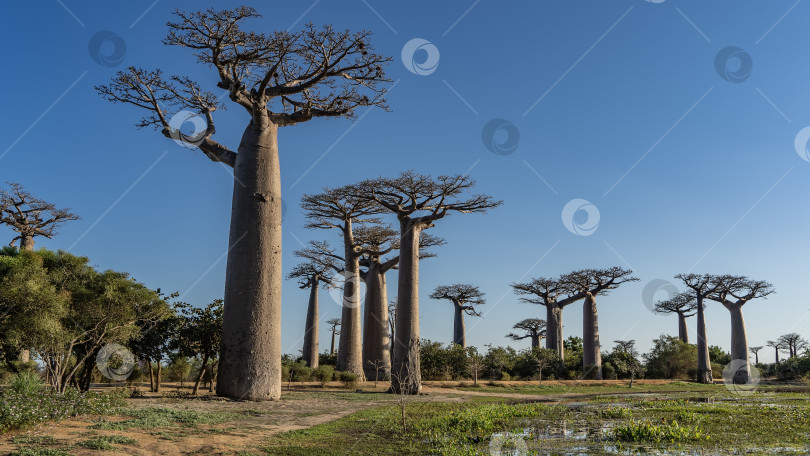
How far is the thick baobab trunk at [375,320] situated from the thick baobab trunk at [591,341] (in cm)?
1250

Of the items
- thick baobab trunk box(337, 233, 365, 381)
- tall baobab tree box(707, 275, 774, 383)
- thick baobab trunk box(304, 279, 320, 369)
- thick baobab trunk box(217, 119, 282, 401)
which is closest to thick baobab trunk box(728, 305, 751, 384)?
tall baobab tree box(707, 275, 774, 383)

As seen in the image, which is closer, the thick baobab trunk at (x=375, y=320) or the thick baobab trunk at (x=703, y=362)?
the thick baobab trunk at (x=375, y=320)

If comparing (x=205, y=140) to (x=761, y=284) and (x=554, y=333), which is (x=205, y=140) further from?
(x=761, y=284)

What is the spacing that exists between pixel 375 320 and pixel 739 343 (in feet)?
70.1

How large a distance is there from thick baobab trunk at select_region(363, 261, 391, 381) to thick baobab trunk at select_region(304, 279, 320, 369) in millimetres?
4229

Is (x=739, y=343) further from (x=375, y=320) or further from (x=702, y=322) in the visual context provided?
(x=375, y=320)

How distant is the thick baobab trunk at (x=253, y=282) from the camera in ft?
41.9

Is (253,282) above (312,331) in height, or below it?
above

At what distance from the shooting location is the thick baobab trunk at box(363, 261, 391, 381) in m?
27.2

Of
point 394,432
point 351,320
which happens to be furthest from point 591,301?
point 394,432

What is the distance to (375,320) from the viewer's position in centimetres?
2727

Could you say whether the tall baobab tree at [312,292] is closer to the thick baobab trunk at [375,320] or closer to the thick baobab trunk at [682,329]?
the thick baobab trunk at [375,320]

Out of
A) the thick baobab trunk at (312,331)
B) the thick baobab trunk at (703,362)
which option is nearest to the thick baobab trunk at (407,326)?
the thick baobab trunk at (312,331)

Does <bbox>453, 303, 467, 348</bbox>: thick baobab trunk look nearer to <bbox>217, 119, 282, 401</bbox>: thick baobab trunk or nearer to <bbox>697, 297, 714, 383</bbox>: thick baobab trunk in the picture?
<bbox>697, 297, 714, 383</bbox>: thick baobab trunk
